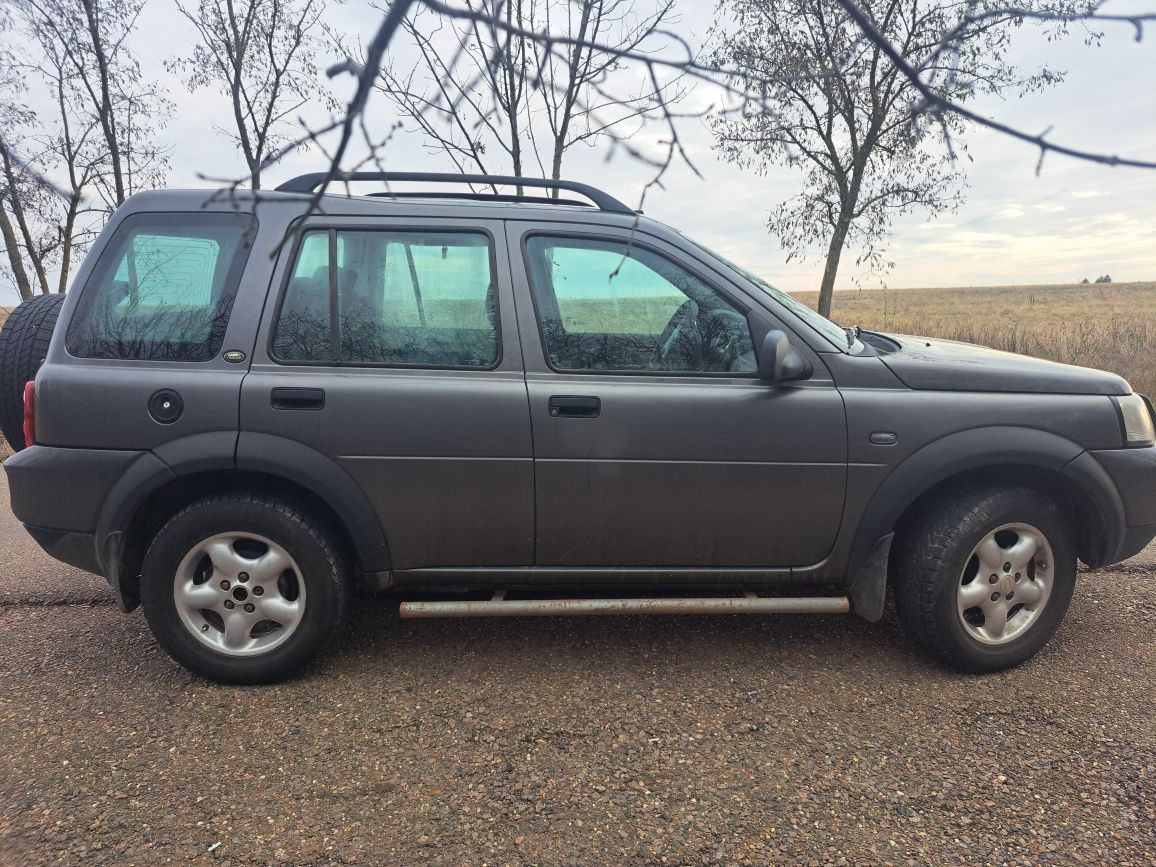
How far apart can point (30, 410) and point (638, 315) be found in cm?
241

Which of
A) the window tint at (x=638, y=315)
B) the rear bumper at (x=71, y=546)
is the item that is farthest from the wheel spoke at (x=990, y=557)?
the rear bumper at (x=71, y=546)

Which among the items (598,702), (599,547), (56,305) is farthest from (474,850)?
(56,305)

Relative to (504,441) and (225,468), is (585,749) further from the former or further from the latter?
(225,468)

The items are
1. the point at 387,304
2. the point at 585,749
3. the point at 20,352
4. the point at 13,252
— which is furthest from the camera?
the point at 13,252

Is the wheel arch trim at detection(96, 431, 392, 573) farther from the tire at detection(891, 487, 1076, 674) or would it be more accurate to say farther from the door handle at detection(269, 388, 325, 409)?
the tire at detection(891, 487, 1076, 674)

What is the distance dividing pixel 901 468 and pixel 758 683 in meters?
1.01

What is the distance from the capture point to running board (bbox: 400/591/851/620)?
290 centimetres

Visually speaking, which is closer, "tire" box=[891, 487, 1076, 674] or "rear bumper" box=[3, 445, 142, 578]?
"rear bumper" box=[3, 445, 142, 578]

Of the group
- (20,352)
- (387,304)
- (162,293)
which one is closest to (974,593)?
(387,304)

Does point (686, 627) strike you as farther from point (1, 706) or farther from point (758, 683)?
point (1, 706)

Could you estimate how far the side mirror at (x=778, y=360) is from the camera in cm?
281

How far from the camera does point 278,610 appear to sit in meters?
2.89

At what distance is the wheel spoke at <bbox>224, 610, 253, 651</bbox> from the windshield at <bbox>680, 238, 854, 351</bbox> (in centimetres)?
232

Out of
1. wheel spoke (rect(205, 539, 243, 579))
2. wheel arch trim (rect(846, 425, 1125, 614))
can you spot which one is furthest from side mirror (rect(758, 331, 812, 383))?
wheel spoke (rect(205, 539, 243, 579))
